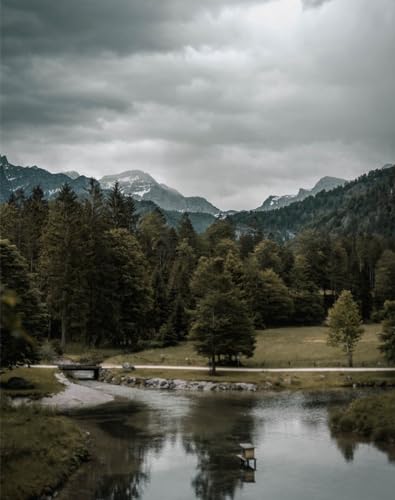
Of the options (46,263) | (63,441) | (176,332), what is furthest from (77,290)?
(63,441)

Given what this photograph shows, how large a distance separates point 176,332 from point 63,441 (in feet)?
209

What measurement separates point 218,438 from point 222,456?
4676mm

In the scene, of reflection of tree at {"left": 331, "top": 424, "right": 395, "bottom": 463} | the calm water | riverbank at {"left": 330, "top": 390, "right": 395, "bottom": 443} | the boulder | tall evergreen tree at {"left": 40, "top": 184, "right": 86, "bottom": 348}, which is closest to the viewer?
the calm water

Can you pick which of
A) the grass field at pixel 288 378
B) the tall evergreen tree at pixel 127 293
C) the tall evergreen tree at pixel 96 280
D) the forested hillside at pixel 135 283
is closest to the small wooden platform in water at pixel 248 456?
the forested hillside at pixel 135 283

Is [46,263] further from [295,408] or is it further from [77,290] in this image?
[295,408]

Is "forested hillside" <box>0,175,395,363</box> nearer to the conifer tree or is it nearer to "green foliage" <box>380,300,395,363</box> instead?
the conifer tree

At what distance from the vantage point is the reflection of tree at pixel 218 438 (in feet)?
96.8

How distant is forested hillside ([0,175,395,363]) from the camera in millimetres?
71850

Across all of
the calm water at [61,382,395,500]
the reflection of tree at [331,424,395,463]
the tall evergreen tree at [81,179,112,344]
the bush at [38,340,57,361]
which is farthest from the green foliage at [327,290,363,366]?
the bush at [38,340,57,361]

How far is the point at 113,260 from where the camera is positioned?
95.1 m

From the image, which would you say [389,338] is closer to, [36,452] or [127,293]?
[127,293]

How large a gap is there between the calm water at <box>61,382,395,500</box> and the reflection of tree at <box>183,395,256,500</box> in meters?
0.06

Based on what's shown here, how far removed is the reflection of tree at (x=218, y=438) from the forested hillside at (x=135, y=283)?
51.6 feet

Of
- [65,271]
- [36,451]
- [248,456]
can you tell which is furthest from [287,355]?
[36,451]
